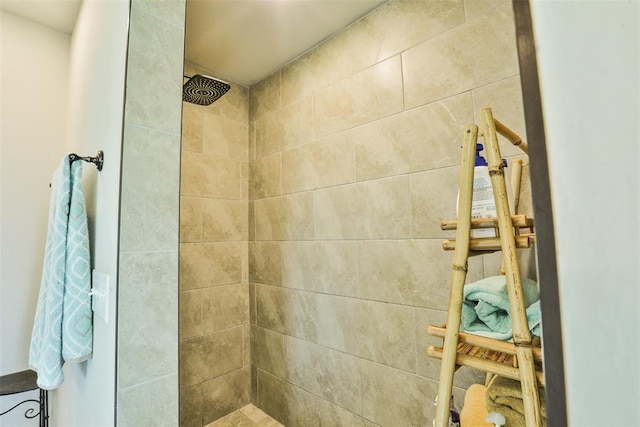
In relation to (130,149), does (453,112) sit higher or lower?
higher

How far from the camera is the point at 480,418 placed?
2.36 feet

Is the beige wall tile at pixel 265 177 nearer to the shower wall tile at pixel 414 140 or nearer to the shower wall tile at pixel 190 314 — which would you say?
the shower wall tile at pixel 414 140

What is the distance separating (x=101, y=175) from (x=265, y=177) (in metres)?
1.09

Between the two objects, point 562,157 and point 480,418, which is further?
point 480,418

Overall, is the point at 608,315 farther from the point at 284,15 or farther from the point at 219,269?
the point at 219,269

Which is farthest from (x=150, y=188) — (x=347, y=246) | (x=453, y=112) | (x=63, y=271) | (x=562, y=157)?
(x=453, y=112)

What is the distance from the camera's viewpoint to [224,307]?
182 cm

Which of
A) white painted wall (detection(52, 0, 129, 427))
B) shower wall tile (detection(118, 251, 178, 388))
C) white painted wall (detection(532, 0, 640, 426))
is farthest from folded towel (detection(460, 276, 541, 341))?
white painted wall (detection(52, 0, 129, 427))

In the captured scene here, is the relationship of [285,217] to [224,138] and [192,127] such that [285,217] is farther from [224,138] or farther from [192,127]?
[192,127]

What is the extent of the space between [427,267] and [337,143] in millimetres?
757

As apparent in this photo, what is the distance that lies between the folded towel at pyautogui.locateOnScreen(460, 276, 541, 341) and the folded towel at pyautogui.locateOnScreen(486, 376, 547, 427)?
10 centimetres

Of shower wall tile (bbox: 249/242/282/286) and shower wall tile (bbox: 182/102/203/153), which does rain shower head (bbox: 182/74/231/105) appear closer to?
shower wall tile (bbox: 182/102/203/153)

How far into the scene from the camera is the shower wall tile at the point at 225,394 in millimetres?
1709

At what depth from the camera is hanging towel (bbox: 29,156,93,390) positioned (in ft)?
2.64
